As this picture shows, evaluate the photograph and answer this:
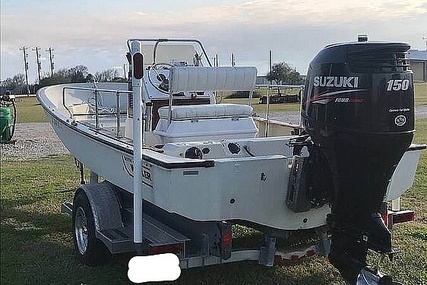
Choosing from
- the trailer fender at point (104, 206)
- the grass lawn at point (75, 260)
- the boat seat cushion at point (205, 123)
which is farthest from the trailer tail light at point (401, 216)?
the trailer fender at point (104, 206)

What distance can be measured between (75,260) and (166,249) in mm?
1682

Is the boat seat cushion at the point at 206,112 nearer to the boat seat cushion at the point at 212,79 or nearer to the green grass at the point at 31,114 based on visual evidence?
the boat seat cushion at the point at 212,79

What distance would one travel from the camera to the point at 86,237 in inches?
214

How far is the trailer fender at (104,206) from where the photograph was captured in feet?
16.8

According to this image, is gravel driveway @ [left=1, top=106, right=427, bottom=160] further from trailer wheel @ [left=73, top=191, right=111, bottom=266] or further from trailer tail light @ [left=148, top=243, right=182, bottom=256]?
trailer tail light @ [left=148, top=243, right=182, bottom=256]

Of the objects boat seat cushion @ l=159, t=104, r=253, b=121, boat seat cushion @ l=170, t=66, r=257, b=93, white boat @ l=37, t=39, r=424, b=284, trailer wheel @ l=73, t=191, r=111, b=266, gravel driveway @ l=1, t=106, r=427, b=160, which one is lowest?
gravel driveway @ l=1, t=106, r=427, b=160

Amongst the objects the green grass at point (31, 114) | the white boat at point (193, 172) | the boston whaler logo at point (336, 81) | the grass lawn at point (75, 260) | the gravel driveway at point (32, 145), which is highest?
the boston whaler logo at point (336, 81)

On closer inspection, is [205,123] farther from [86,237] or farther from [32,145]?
[32,145]

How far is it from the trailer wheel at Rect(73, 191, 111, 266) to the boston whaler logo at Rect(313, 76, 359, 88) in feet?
7.82

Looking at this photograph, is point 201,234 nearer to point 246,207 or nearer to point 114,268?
point 246,207

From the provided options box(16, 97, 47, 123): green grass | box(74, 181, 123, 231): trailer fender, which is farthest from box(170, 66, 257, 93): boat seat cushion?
box(16, 97, 47, 123): green grass

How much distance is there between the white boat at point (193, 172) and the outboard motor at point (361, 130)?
383mm

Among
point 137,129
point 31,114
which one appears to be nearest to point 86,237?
point 137,129

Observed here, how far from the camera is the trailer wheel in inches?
206
